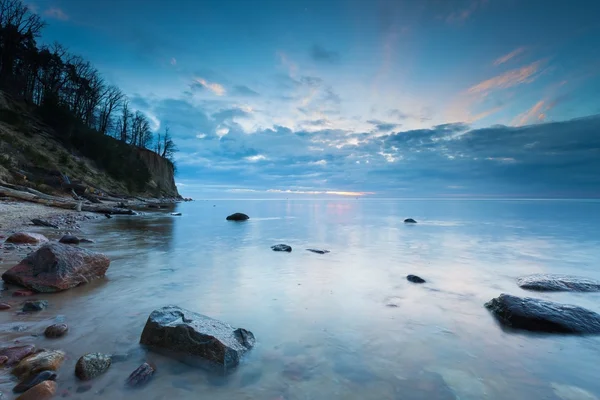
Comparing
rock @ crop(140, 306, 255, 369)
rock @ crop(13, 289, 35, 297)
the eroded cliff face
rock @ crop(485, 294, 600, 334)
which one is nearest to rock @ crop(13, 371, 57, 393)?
rock @ crop(140, 306, 255, 369)

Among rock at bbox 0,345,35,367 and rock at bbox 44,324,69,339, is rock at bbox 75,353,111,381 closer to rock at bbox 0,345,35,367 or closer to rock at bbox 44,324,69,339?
rock at bbox 0,345,35,367

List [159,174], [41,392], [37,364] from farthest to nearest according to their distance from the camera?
[159,174]
[37,364]
[41,392]

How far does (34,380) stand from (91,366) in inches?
17.9

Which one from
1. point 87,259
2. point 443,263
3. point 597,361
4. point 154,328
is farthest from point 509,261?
point 87,259

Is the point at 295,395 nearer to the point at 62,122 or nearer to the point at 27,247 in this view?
the point at 27,247

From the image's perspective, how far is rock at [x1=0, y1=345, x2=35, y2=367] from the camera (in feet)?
10.5

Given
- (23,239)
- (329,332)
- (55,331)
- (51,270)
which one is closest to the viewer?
(55,331)

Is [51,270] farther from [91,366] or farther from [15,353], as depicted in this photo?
[91,366]

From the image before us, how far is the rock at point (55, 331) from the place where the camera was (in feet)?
12.9

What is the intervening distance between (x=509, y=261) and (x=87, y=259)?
13.7m

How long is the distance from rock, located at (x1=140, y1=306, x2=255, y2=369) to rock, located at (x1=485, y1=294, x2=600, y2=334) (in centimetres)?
445

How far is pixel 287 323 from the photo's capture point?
504 centimetres

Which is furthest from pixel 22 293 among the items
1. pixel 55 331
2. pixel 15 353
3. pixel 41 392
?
pixel 41 392

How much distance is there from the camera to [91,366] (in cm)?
316
